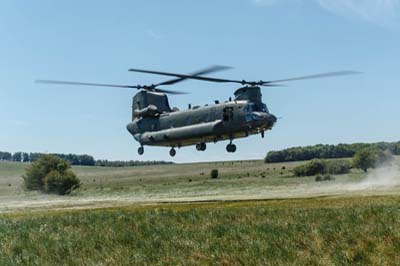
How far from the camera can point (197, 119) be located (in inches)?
2391

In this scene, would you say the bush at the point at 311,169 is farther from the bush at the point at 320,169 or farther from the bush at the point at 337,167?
the bush at the point at 337,167

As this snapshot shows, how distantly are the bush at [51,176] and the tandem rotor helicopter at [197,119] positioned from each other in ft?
209

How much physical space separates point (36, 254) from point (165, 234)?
19.2 feet

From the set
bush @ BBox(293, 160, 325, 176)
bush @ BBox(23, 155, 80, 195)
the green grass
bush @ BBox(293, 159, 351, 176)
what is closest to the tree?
bush @ BBox(293, 159, 351, 176)

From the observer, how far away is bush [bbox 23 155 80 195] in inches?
5049

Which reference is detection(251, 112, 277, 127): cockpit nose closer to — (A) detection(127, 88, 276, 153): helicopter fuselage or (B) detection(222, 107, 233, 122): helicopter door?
(A) detection(127, 88, 276, 153): helicopter fuselage

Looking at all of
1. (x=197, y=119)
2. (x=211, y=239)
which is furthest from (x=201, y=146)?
(x=211, y=239)

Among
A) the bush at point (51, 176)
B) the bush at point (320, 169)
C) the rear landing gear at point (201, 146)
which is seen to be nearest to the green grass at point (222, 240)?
the rear landing gear at point (201, 146)

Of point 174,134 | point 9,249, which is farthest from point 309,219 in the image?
point 174,134

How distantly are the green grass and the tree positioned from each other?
122m

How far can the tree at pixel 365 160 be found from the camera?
151925 millimetres

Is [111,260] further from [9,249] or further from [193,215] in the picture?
[193,215]

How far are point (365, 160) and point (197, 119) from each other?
100862mm

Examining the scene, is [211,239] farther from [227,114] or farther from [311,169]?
[311,169]
